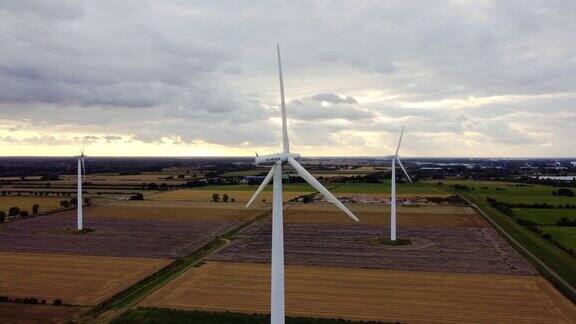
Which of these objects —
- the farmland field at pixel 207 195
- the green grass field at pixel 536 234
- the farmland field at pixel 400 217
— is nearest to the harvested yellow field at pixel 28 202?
the farmland field at pixel 207 195

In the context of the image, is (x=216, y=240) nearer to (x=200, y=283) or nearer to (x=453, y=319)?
(x=200, y=283)

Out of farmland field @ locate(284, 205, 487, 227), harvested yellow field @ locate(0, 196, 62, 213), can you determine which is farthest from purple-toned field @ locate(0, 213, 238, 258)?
farmland field @ locate(284, 205, 487, 227)

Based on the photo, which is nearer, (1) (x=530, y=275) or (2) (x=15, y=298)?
(2) (x=15, y=298)

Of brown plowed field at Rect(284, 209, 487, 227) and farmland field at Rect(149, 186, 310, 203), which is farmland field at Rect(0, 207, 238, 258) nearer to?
brown plowed field at Rect(284, 209, 487, 227)

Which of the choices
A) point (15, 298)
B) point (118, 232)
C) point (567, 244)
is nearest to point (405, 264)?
point (567, 244)

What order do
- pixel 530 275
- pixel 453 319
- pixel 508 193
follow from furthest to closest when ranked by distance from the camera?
pixel 508 193 < pixel 530 275 < pixel 453 319

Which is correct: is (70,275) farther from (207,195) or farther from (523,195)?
(523,195)

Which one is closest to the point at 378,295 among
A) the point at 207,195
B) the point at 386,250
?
the point at 386,250
